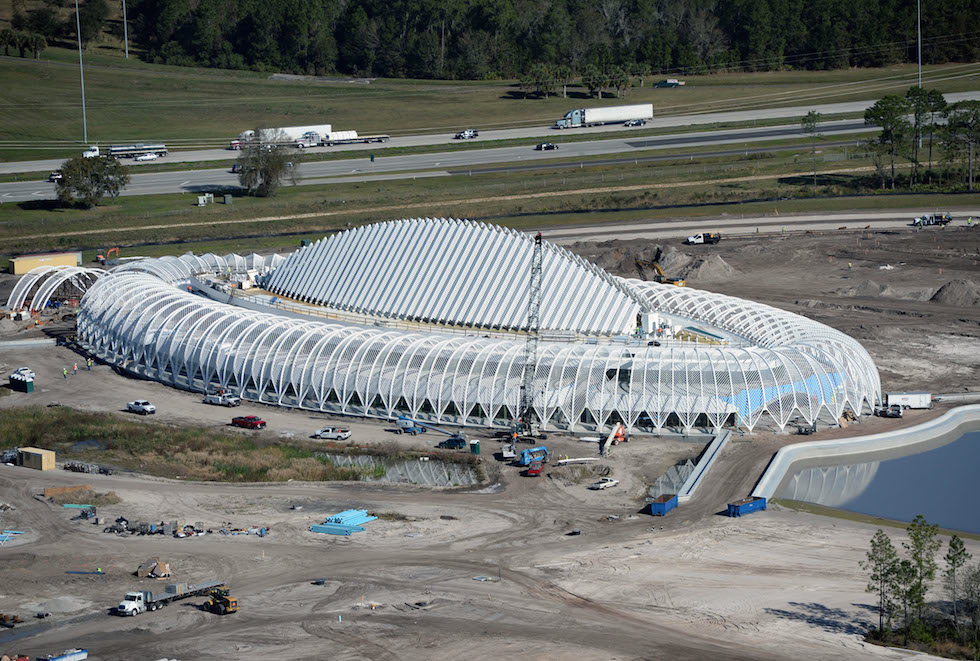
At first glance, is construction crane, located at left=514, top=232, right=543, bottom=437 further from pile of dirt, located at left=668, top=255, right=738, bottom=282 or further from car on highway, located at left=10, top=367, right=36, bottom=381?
pile of dirt, located at left=668, top=255, right=738, bottom=282

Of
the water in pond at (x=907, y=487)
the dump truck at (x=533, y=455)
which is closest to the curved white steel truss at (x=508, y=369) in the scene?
the dump truck at (x=533, y=455)

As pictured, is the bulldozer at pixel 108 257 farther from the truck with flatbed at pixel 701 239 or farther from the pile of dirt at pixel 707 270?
the truck with flatbed at pixel 701 239

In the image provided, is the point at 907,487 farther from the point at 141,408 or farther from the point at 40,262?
the point at 40,262

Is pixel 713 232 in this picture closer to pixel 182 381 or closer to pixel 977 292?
pixel 977 292

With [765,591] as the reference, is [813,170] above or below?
above

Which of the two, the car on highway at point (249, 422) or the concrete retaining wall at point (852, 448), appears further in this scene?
the car on highway at point (249, 422)

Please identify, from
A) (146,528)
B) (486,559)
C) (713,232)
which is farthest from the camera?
(713,232)


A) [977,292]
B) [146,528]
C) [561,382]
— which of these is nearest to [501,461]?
[561,382]
